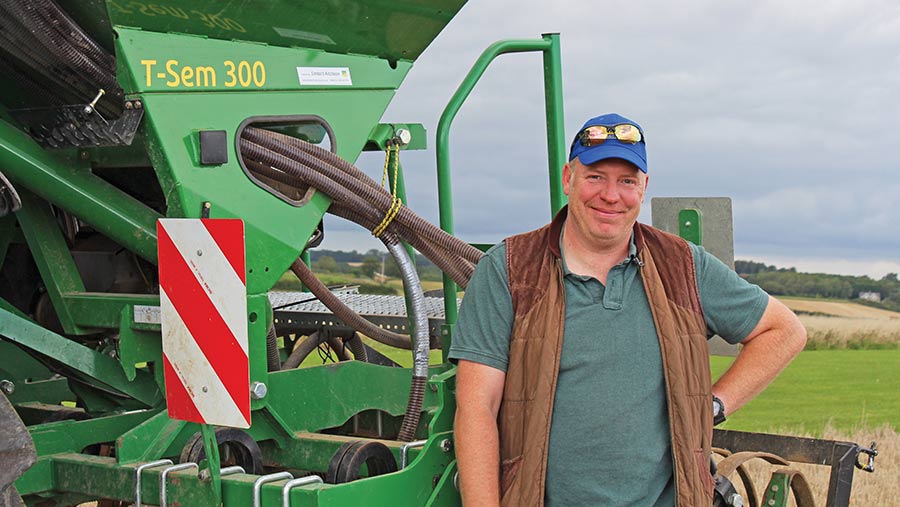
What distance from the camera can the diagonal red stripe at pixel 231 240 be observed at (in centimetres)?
326

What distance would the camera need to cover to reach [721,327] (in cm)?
329

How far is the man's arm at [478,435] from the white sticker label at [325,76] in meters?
1.68

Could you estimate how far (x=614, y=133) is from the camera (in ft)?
9.99

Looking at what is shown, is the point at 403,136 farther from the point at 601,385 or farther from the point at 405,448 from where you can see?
the point at 601,385

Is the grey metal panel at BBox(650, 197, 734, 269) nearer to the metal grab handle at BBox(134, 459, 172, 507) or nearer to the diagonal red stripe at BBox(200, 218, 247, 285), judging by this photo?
the diagonal red stripe at BBox(200, 218, 247, 285)

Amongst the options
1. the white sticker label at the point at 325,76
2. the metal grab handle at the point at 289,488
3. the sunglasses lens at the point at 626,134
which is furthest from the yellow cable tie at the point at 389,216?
the sunglasses lens at the point at 626,134

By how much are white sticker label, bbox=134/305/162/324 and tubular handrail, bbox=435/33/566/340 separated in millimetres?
1213

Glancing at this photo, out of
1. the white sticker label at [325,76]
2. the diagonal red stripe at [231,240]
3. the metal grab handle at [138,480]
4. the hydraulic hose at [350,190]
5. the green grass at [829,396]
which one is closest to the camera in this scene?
the diagonal red stripe at [231,240]

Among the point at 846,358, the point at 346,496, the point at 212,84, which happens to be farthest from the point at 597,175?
the point at 846,358

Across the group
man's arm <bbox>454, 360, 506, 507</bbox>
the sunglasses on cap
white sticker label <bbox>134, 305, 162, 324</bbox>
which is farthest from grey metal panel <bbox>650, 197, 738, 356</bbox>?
white sticker label <bbox>134, 305, 162, 324</bbox>

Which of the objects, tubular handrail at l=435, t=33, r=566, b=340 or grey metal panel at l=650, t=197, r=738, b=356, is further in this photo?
tubular handrail at l=435, t=33, r=566, b=340

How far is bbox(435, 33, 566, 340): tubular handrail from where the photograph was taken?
4.68 metres

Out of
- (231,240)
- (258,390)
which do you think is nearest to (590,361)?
(231,240)

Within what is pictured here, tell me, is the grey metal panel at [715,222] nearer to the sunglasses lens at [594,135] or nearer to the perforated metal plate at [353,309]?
the perforated metal plate at [353,309]
